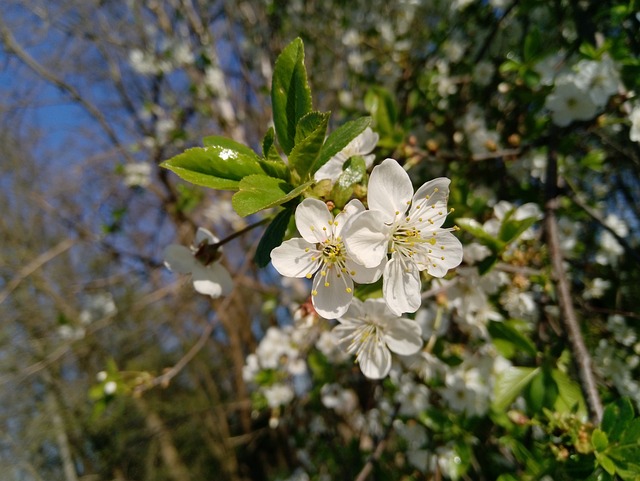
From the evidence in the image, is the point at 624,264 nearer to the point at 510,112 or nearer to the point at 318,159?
the point at 510,112

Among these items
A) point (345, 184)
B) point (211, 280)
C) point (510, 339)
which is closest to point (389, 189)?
point (345, 184)

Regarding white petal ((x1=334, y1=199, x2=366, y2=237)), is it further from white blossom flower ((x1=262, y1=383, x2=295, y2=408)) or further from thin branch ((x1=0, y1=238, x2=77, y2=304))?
thin branch ((x1=0, y1=238, x2=77, y2=304))

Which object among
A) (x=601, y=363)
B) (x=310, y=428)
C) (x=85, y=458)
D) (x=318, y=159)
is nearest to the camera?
(x=318, y=159)

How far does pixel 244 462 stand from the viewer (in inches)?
179

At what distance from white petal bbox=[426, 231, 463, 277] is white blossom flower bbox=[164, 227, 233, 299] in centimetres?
40

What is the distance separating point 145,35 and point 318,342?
3397 mm

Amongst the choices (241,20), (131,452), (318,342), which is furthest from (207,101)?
(131,452)

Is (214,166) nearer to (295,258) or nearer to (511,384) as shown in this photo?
(295,258)

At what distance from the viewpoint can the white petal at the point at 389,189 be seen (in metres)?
0.59

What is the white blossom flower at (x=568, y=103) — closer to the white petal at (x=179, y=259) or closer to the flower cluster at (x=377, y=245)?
the flower cluster at (x=377, y=245)

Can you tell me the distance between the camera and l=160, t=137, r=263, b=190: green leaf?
598 mm

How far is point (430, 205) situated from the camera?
702 millimetres

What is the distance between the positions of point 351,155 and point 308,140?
233mm

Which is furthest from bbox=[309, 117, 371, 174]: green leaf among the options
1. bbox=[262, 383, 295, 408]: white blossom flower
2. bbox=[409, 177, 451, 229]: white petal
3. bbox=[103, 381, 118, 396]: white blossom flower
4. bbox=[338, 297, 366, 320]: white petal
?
bbox=[262, 383, 295, 408]: white blossom flower
